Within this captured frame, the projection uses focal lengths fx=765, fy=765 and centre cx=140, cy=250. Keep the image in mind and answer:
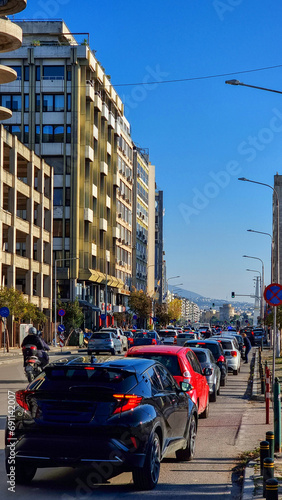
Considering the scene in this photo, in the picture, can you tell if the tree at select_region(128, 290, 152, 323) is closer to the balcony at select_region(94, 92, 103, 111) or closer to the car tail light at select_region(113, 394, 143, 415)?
the balcony at select_region(94, 92, 103, 111)

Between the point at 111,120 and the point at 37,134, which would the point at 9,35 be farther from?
the point at 111,120

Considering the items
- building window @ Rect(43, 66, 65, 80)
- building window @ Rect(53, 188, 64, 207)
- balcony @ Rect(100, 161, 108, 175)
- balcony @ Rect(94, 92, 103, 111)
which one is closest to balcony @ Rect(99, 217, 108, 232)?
balcony @ Rect(100, 161, 108, 175)

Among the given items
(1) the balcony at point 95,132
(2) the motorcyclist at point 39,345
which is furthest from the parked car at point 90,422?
(1) the balcony at point 95,132

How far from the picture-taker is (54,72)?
A: 77125 millimetres

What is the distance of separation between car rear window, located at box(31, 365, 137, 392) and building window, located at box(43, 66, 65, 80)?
71547mm

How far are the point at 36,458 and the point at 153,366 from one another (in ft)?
6.31

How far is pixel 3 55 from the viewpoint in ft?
253

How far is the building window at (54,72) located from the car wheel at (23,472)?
7172cm

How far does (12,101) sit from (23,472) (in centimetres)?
7352

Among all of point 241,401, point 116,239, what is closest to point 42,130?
point 116,239

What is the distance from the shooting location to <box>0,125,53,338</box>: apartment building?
2200 inches

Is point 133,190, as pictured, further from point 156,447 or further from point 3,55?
point 156,447

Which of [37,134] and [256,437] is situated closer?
[256,437]

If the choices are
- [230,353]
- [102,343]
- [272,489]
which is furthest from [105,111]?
[272,489]
